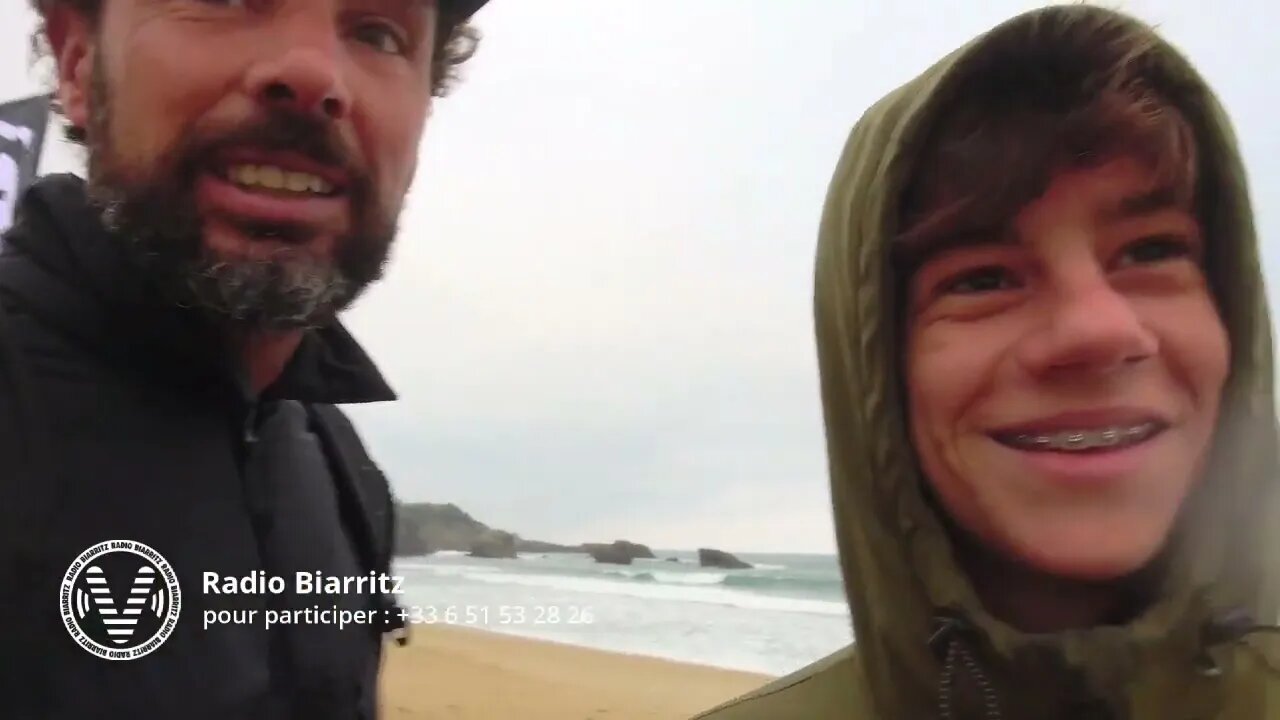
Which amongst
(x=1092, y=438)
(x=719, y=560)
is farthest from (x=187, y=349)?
(x=719, y=560)

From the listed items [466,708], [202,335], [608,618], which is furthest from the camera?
[466,708]

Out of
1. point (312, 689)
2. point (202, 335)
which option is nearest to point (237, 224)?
point (202, 335)

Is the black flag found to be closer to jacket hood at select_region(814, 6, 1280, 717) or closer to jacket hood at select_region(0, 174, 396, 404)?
jacket hood at select_region(0, 174, 396, 404)

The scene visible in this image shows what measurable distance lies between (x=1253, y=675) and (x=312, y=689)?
26.3 inches

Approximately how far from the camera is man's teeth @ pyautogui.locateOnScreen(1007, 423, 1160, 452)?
59 cm

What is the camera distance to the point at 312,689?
→ 0.68 metres

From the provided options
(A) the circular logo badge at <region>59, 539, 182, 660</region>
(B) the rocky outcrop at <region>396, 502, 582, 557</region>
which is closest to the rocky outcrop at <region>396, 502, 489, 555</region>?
(B) the rocky outcrop at <region>396, 502, 582, 557</region>

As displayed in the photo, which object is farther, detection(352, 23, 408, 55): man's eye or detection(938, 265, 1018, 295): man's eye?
detection(352, 23, 408, 55): man's eye

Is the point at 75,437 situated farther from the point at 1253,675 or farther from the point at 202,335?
the point at 1253,675

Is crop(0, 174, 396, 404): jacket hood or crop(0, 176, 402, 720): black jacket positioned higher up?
crop(0, 174, 396, 404): jacket hood

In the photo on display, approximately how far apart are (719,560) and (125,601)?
85cm

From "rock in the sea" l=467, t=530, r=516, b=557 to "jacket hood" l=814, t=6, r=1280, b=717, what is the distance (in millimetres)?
481

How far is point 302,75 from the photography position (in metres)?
0.69

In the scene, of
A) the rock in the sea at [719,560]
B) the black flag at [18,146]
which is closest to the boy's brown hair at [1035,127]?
the rock in the sea at [719,560]
